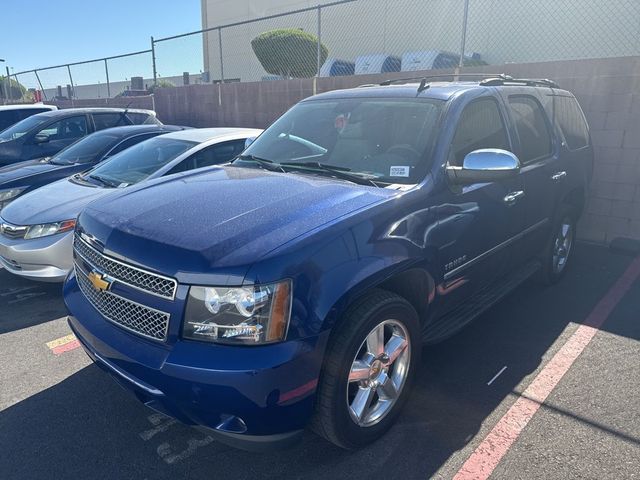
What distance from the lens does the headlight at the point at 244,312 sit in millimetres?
2125

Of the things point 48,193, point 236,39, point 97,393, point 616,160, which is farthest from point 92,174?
point 236,39

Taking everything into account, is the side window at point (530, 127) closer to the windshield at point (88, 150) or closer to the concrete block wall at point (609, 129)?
the concrete block wall at point (609, 129)

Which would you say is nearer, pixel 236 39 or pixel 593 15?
pixel 593 15

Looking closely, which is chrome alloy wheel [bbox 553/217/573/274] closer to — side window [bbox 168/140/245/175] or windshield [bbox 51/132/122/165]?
side window [bbox 168/140/245/175]

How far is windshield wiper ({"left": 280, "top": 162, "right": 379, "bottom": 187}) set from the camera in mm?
2983

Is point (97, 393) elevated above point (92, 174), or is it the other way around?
point (92, 174)

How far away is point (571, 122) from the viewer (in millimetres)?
4855

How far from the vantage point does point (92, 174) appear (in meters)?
5.60

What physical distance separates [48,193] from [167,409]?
3.78 meters

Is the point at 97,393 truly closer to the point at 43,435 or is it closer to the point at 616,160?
the point at 43,435

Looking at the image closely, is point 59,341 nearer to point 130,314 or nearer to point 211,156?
point 130,314

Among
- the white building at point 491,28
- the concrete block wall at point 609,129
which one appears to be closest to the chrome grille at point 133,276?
the concrete block wall at point 609,129

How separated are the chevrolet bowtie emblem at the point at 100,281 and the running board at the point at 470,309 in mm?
1875

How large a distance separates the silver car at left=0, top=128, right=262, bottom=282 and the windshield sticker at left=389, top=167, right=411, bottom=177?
2.79 metres
